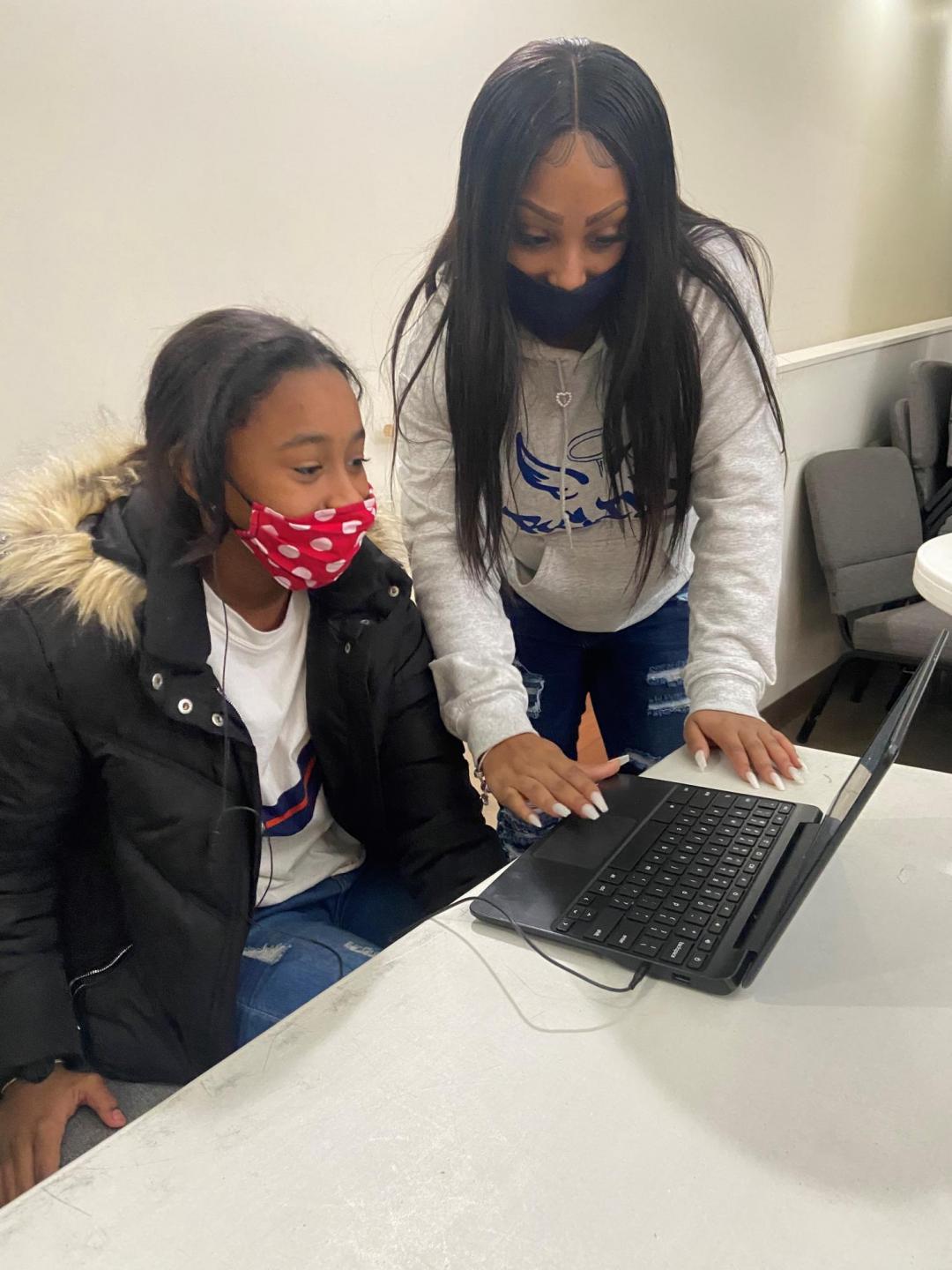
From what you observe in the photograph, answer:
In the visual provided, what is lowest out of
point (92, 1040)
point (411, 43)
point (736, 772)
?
point (92, 1040)

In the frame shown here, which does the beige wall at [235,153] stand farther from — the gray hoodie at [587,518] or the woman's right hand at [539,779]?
the woman's right hand at [539,779]

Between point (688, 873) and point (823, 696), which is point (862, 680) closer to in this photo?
point (823, 696)

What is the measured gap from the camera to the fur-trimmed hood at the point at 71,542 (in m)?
0.87

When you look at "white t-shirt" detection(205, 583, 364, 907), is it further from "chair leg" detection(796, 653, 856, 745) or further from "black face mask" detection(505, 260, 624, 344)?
"chair leg" detection(796, 653, 856, 745)

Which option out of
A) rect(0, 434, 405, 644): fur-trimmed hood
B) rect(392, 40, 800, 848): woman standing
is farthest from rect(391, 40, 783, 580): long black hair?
rect(0, 434, 405, 644): fur-trimmed hood

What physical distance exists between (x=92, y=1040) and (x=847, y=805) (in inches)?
27.9

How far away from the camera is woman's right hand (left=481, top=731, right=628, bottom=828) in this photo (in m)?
0.88

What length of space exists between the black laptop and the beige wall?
2.95ft

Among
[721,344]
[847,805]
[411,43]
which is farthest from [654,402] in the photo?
[411,43]

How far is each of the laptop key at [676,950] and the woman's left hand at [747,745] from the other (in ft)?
0.86

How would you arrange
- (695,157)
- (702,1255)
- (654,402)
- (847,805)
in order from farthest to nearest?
(695,157) → (654,402) → (847,805) → (702,1255)

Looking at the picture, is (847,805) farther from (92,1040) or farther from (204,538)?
(92,1040)

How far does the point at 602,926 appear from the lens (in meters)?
0.72

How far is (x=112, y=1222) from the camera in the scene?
51 cm
